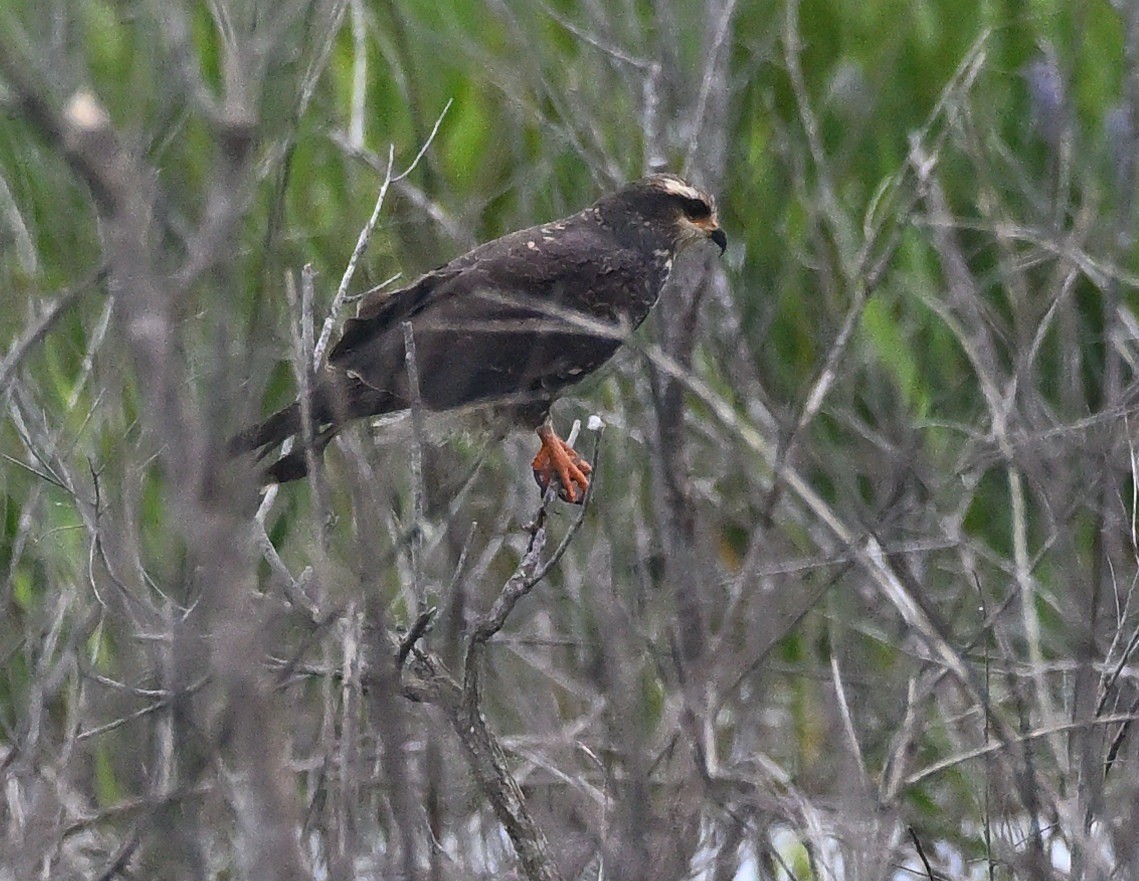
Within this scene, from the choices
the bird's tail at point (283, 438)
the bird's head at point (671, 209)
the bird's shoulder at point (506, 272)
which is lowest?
the bird's tail at point (283, 438)

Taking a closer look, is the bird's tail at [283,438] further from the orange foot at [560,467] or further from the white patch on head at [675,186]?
the white patch on head at [675,186]

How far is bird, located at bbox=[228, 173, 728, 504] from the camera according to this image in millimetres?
2965

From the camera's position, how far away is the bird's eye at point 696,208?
3.07 metres

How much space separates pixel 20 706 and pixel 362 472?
1.60 meters

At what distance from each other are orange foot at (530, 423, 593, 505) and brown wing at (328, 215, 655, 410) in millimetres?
92

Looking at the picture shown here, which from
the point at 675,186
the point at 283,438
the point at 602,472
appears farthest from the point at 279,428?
the point at 675,186

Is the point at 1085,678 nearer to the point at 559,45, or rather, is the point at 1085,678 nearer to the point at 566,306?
the point at 566,306

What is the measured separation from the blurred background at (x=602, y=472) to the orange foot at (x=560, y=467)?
8 cm

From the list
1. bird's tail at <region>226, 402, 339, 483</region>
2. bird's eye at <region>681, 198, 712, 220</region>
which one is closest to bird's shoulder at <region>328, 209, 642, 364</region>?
bird's eye at <region>681, 198, 712, 220</region>

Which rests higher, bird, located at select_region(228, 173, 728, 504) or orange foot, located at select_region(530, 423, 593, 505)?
bird, located at select_region(228, 173, 728, 504)

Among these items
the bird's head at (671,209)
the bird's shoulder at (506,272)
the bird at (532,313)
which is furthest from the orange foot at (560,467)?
Answer: the bird's head at (671,209)

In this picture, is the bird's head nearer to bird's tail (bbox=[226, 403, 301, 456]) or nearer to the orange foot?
the orange foot

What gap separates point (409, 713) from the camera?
99.0 inches

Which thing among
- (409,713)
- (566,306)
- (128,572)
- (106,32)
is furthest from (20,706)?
(106,32)
